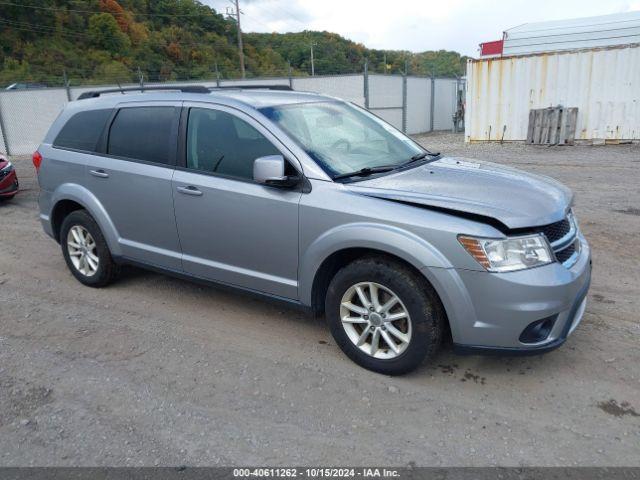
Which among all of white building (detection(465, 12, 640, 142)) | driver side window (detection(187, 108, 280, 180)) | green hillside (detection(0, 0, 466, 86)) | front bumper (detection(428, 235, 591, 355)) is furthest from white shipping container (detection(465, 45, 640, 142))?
green hillside (detection(0, 0, 466, 86))

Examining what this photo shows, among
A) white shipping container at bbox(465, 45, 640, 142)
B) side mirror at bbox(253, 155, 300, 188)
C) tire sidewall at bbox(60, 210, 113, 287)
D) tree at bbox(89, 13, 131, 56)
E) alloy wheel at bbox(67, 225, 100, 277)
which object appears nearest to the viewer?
side mirror at bbox(253, 155, 300, 188)

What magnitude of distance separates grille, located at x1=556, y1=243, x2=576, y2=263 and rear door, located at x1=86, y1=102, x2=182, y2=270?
9.18ft

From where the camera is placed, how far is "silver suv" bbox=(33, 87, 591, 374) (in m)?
3.00

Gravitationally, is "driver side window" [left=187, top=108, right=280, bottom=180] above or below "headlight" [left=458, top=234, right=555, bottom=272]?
above

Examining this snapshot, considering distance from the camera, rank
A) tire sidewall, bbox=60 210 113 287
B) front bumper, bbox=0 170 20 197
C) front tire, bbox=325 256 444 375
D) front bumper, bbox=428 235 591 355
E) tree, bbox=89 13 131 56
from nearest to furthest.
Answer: front bumper, bbox=428 235 591 355, front tire, bbox=325 256 444 375, tire sidewall, bbox=60 210 113 287, front bumper, bbox=0 170 20 197, tree, bbox=89 13 131 56

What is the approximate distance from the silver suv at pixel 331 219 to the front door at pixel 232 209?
0.04 ft

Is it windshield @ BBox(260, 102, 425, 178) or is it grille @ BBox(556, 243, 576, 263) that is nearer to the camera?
grille @ BBox(556, 243, 576, 263)

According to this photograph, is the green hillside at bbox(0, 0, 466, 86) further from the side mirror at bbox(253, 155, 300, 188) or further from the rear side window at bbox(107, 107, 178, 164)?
the side mirror at bbox(253, 155, 300, 188)

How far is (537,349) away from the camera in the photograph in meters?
3.04

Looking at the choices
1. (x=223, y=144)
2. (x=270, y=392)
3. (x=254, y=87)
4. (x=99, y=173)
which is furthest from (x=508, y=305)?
(x=99, y=173)

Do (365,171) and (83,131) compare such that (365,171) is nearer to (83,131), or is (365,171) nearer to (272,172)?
(272,172)

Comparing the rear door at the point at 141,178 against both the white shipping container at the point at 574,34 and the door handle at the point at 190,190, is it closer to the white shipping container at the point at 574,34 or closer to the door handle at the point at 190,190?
the door handle at the point at 190,190

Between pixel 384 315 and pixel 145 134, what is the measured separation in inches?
101

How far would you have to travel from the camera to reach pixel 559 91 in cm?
1571
